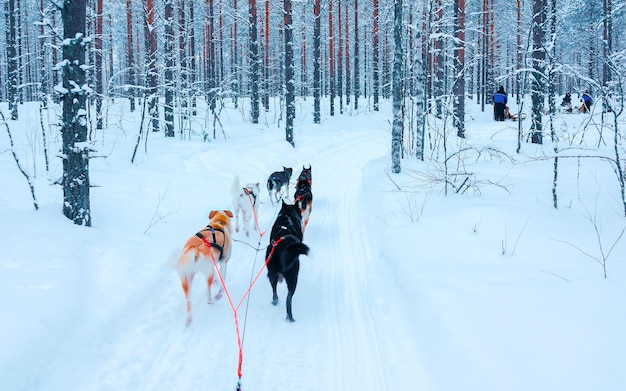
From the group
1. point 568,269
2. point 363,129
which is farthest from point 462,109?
point 568,269

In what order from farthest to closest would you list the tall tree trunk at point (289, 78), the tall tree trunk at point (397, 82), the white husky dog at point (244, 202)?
1. the tall tree trunk at point (289, 78)
2. the tall tree trunk at point (397, 82)
3. the white husky dog at point (244, 202)

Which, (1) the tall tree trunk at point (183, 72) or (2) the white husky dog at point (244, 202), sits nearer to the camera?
(2) the white husky dog at point (244, 202)

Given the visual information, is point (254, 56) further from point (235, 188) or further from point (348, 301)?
point (348, 301)

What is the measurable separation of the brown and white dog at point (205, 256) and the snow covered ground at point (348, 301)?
1.34ft

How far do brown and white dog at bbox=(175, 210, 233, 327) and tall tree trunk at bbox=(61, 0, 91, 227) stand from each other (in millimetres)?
2354

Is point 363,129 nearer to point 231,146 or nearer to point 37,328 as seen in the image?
point 231,146

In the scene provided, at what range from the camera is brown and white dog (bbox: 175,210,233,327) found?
436 centimetres

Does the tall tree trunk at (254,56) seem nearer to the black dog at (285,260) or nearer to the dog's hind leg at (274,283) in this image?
the black dog at (285,260)

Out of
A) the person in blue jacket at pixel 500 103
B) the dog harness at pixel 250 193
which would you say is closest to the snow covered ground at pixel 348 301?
the dog harness at pixel 250 193

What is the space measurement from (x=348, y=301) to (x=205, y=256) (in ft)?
6.28

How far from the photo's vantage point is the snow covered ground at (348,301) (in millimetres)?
3156

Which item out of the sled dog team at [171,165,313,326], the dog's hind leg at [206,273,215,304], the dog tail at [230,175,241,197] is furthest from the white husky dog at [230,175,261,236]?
the dog's hind leg at [206,273,215,304]

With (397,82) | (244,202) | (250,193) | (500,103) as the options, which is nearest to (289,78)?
(397,82)

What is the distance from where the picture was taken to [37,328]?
3.42 metres
